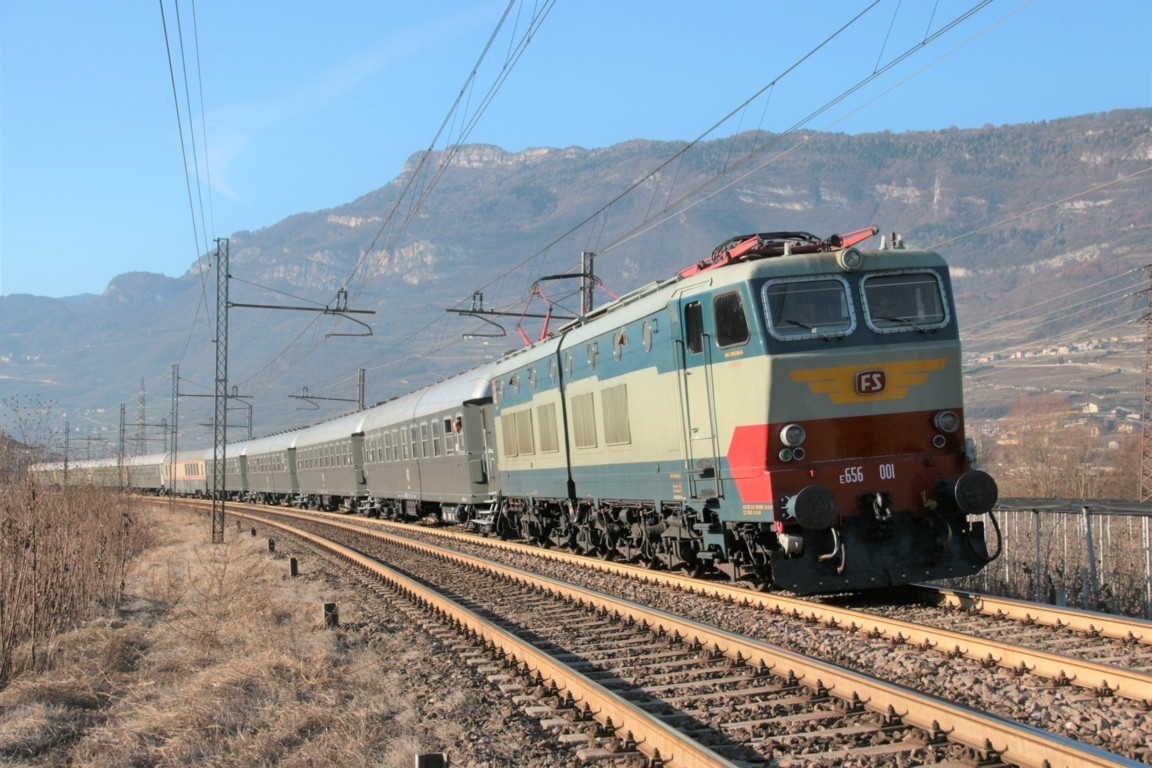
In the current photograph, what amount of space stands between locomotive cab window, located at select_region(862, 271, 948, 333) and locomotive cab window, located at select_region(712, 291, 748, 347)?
1.33 metres

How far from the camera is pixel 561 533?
20.0 metres

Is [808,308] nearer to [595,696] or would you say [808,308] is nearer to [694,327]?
[694,327]

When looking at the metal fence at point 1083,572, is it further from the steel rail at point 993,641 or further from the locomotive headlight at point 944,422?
the steel rail at point 993,641

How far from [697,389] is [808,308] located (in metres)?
1.70

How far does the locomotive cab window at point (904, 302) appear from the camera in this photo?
1139 cm

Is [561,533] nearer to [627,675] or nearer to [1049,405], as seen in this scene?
[627,675]

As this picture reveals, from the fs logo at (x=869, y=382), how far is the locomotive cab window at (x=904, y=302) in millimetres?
488

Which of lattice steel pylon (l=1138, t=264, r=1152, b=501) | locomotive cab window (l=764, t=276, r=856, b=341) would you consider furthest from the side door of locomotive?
lattice steel pylon (l=1138, t=264, r=1152, b=501)

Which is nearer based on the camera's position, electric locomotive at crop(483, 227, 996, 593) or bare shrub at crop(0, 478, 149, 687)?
bare shrub at crop(0, 478, 149, 687)

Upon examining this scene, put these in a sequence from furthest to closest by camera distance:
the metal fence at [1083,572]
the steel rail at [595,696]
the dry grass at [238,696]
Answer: the metal fence at [1083,572], the dry grass at [238,696], the steel rail at [595,696]

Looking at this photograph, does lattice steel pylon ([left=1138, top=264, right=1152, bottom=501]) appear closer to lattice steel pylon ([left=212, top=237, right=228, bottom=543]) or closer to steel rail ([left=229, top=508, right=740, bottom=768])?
lattice steel pylon ([left=212, top=237, right=228, bottom=543])

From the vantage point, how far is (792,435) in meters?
10.9

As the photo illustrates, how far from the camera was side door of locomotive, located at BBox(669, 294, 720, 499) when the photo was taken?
12.0 metres

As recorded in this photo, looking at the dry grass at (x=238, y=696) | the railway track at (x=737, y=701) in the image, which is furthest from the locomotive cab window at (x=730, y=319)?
the dry grass at (x=238, y=696)
